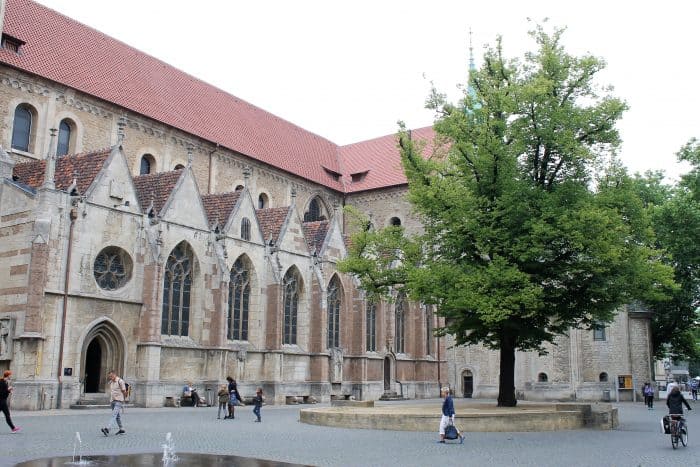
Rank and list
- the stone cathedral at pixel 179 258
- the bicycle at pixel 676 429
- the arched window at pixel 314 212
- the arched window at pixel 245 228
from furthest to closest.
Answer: the arched window at pixel 314 212, the arched window at pixel 245 228, the stone cathedral at pixel 179 258, the bicycle at pixel 676 429

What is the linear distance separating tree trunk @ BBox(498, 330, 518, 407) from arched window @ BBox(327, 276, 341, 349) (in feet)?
53.6

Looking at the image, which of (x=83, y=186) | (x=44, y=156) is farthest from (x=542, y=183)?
(x=44, y=156)

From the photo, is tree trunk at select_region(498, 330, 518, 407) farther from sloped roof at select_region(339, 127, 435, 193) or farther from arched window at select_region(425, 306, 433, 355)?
sloped roof at select_region(339, 127, 435, 193)

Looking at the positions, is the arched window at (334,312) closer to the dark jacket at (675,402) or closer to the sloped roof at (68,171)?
the sloped roof at (68,171)

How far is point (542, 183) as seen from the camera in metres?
23.3

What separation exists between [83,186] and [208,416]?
32.2 feet

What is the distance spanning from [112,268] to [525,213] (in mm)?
15593

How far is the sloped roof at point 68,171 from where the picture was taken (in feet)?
86.9

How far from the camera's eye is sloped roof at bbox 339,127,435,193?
5062 cm

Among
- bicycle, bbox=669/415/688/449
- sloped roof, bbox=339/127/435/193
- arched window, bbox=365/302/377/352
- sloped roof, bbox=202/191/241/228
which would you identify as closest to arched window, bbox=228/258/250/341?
sloped roof, bbox=202/191/241/228

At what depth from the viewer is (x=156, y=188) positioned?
30.2 meters

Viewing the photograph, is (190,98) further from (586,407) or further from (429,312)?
(586,407)

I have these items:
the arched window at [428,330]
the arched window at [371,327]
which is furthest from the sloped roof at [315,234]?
the arched window at [428,330]

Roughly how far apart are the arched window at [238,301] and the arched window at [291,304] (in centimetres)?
251
